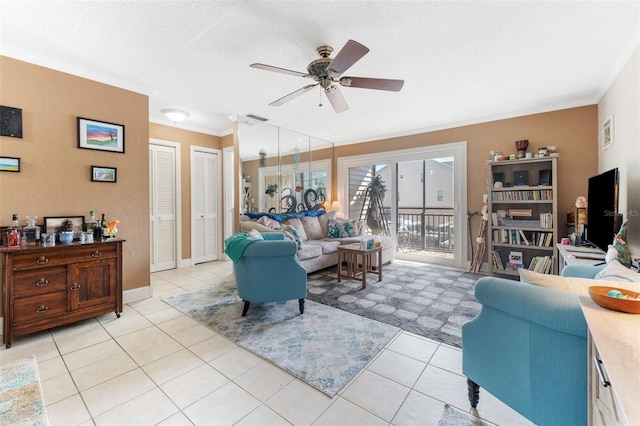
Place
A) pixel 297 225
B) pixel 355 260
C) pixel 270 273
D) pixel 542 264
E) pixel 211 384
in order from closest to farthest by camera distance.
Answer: pixel 211 384 → pixel 270 273 → pixel 542 264 → pixel 355 260 → pixel 297 225

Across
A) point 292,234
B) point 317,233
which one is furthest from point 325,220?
point 292,234

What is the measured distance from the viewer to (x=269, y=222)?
4.47 metres

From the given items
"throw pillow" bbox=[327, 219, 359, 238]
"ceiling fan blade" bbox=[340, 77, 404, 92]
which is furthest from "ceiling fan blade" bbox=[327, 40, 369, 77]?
"throw pillow" bbox=[327, 219, 359, 238]

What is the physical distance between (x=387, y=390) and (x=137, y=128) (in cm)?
372

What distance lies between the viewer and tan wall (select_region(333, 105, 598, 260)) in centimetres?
369

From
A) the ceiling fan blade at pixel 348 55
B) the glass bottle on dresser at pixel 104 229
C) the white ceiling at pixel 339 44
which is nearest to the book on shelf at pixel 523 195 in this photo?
the white ceiling at pixel 339 44

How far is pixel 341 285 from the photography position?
3.79 metres

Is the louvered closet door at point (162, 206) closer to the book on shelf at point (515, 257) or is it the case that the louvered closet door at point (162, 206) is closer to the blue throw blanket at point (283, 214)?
the blue throw blanket at point (283, 214)

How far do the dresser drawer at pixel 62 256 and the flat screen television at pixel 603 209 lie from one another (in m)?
4.62

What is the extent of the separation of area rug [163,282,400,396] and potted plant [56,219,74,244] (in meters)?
1.19

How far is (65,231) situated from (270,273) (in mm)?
Answer: 2017

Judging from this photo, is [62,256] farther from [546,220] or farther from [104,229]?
[546,220]

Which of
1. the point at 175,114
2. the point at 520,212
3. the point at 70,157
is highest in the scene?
the point at 175,114

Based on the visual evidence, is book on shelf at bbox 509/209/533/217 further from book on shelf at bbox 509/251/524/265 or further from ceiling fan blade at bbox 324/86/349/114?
ceiling fan blade at bbox 324/86/349/114
